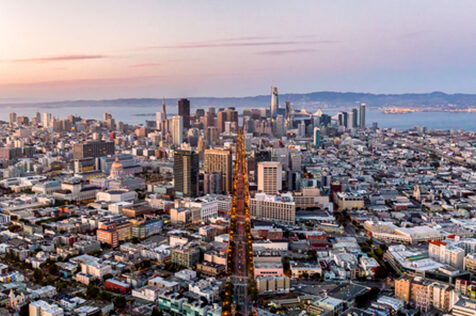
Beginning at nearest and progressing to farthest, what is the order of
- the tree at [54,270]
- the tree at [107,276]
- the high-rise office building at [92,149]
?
the tree at [107,276] → the tree at [54,270] → the high-rise office building at [92,149]

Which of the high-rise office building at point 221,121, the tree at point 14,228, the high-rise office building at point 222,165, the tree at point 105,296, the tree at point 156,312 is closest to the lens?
the tree at point 156,312

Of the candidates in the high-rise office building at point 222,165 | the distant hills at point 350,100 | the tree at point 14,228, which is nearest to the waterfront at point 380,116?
the distant hills at point 350,100

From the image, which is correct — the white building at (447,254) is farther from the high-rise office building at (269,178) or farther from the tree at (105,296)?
the tree at (105,296)

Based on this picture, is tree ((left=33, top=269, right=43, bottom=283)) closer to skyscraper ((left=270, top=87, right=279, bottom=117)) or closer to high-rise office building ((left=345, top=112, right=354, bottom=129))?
high-rise office building ((left=345, top=112, right=354, bottom=129))

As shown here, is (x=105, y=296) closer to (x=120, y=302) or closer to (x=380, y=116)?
(x=120, y=302)

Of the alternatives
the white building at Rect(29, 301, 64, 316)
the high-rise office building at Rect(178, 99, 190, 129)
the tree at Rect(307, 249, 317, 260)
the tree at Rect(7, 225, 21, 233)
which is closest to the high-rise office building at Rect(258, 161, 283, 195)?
the tree at Rect(307, 249, 317, 260)

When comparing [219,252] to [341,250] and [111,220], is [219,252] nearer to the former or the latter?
[341,250]
